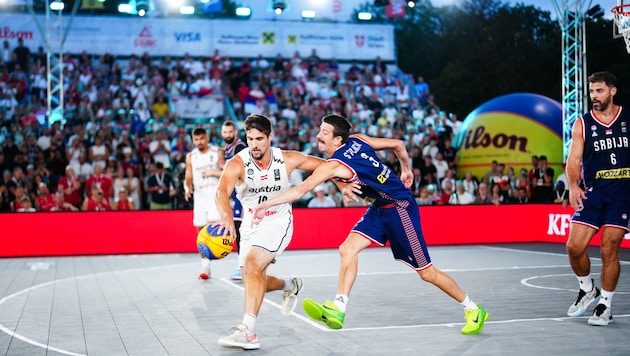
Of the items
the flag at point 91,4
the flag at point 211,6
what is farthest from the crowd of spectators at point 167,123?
the flag at point 91,4

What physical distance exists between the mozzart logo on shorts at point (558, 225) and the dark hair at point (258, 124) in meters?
12.9

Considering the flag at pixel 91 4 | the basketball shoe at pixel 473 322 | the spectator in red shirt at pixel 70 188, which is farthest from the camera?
the flag at pixel 91 4

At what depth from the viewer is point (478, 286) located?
11664 mm

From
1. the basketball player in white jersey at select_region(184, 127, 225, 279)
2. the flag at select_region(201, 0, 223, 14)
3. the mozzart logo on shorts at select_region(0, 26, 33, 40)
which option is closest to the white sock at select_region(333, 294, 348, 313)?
the basketball player in white jersey at select_region(184, 127, 225, 279)

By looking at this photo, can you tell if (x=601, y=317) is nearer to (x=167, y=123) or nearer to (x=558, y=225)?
(x=558, y=225)

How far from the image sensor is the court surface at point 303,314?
7.37m

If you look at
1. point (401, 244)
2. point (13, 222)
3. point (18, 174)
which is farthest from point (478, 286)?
point (18, 174)

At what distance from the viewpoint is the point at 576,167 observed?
840cm

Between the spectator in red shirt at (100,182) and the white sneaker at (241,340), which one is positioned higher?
the spectator in red shirt at (100,182)

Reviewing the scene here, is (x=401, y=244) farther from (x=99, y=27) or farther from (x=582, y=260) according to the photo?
(x=99, y=27)

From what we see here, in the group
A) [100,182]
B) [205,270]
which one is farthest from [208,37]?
[205,270]

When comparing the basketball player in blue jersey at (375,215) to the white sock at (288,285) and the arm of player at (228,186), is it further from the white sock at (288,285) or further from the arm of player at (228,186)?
the white sock at (288,285)

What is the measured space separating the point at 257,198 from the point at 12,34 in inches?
977

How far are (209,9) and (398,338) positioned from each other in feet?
83.6
